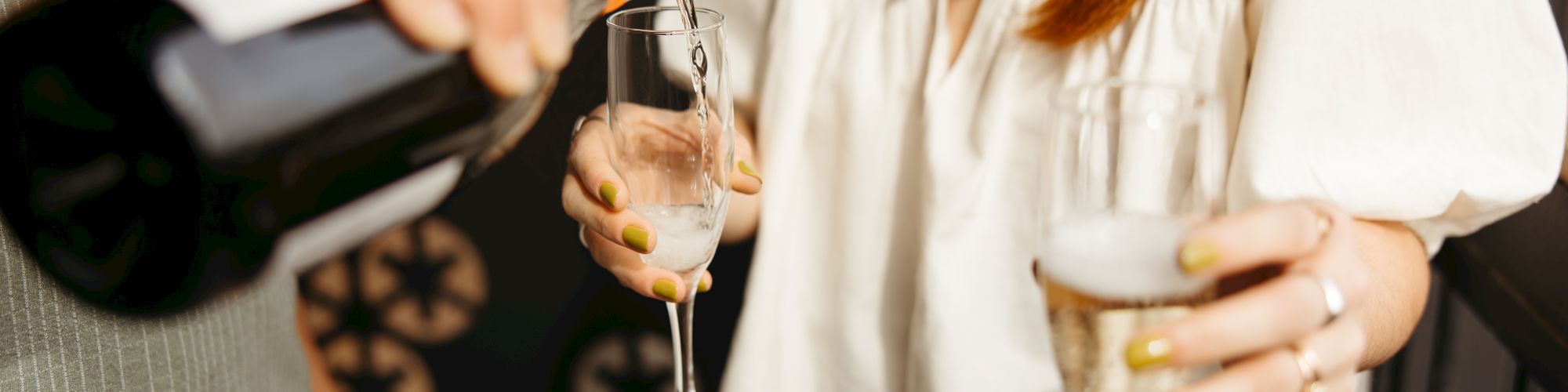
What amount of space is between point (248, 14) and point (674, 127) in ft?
0.85

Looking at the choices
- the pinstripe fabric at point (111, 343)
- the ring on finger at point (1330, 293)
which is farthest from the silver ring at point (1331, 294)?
the pinstripe fabric at point (111, 343)

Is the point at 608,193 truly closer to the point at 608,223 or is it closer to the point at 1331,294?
the point at 608,223

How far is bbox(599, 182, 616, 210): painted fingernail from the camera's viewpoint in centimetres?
56

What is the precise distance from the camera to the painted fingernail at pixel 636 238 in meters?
0.56

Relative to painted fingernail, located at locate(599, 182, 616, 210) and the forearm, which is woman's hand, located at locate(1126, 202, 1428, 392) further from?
painted fingernail, located at locate(599, 182, 616, 210)

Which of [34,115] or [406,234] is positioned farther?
[406,234]

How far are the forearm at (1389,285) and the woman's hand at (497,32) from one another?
1.63ft

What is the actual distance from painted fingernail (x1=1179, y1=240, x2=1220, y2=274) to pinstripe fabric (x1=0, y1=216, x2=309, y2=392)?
1.28 feet

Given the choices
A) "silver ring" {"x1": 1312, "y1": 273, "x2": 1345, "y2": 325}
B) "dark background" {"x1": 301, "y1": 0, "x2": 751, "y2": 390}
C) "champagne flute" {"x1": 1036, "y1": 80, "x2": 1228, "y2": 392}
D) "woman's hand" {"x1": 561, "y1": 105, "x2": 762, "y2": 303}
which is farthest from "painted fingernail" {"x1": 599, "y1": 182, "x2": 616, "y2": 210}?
"dark background" {"x1": 301, "y1": 0, "x2": 751, "y2": 390}

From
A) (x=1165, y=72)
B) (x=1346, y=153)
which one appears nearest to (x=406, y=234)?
(x=1165, y=72)

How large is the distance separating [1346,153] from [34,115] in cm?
65

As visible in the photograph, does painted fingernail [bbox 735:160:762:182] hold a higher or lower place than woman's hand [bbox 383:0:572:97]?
lower

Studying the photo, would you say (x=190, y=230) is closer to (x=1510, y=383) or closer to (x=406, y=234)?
(x=406, y=234)

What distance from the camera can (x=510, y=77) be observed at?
35cm
